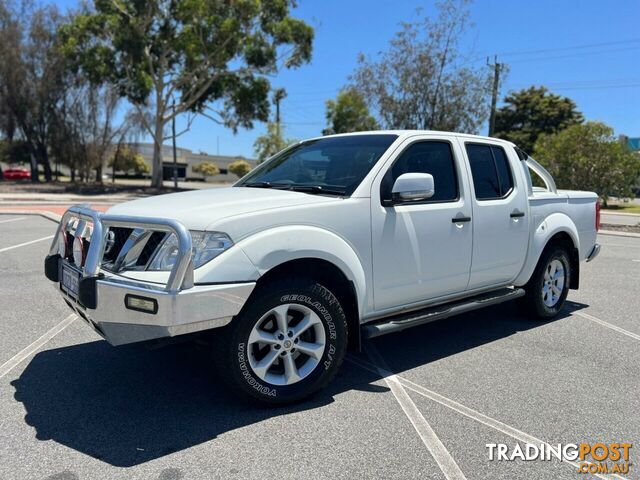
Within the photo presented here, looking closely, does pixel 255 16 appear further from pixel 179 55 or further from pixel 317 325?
pixel 317 325

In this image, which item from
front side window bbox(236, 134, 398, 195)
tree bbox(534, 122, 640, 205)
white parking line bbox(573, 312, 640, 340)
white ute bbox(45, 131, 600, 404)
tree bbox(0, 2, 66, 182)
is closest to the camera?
white ute bbox(45, 131, 600, 404)

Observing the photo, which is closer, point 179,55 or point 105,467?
point 105,467

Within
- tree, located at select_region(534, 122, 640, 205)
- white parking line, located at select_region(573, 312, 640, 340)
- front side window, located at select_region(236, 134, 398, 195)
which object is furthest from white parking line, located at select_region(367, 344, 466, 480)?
tree, located at select_region(534, 122, 640, 205)

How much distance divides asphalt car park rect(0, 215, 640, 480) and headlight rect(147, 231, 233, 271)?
0.71m

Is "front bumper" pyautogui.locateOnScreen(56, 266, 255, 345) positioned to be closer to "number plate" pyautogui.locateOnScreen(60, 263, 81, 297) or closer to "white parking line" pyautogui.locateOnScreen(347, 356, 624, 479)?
"number plate" pyautogui.locateOnScreen(60, 263, 81, 297)

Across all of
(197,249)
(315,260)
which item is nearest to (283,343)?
(315,260)

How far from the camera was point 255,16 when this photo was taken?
2819cm

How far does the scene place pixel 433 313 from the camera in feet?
13.7

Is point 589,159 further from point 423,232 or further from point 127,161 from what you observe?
point 127,161

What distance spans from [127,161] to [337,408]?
209 ft

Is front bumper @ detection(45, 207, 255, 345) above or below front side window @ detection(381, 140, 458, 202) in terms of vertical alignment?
below

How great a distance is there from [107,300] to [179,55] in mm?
30039

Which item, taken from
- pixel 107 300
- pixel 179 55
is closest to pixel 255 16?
pixel 179 55

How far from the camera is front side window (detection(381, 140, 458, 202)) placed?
4.20m
